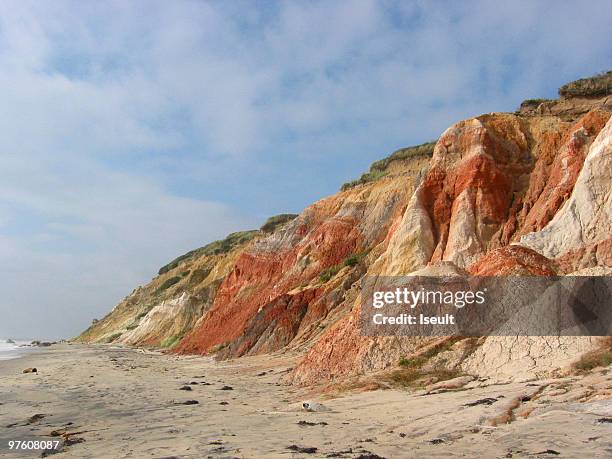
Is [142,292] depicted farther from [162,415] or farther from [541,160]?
[162,415]

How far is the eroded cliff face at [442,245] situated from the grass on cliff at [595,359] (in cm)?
36

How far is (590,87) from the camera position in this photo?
40281 mm

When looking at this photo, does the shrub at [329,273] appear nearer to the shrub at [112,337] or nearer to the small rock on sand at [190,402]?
the small rock on sand at [190,402]

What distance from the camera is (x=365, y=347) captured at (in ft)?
48.8

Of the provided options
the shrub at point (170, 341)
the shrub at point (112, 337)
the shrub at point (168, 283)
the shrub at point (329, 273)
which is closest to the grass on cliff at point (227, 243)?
the shrub at point (168, 283)

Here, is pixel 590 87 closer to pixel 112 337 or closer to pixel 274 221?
pixel 274 221

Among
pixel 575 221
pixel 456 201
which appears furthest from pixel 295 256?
pixel 575 221

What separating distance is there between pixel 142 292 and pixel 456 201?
6342 centimetres

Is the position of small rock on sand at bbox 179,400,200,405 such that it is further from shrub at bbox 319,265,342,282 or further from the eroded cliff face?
shrub at bbox 319,265,342,282

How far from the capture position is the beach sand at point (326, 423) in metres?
7.04

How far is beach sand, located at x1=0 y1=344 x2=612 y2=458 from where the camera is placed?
7.04 meters

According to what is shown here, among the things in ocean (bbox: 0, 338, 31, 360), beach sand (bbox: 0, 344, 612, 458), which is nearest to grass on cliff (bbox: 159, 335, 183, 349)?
ocean (bbox: 0, 338, 31, 360)

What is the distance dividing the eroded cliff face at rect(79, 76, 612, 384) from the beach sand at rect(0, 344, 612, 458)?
2.10 metres

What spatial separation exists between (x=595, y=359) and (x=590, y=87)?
3674 centimetres
